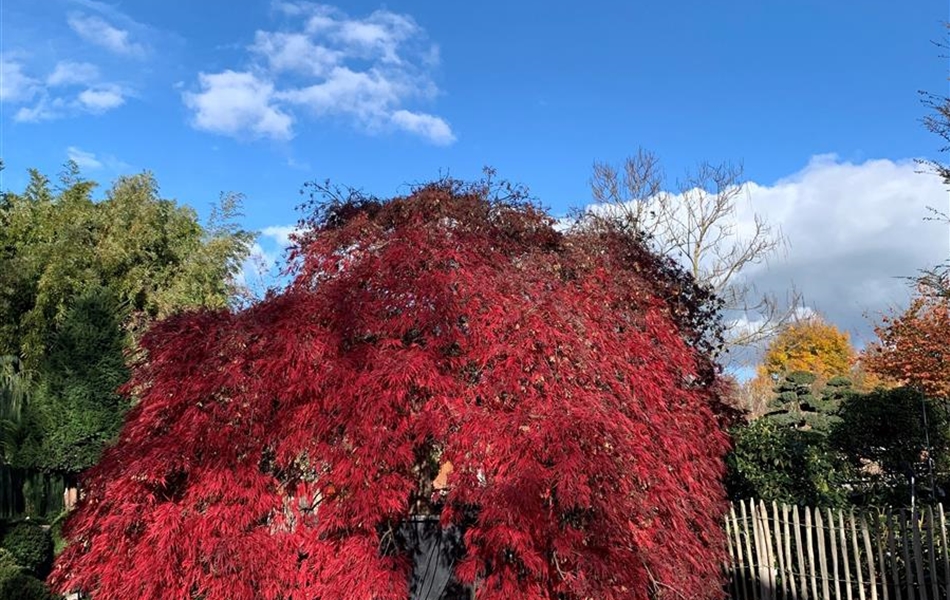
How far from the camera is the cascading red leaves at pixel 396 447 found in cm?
305

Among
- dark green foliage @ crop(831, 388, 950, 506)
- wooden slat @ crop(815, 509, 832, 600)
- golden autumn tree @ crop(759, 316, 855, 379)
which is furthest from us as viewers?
golden autumn tree @ crop(759, 316, 855, 379)

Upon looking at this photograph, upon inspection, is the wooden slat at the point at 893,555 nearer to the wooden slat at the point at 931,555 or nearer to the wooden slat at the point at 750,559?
the wooden slat at the point at 931,555

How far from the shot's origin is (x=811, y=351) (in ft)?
92.1

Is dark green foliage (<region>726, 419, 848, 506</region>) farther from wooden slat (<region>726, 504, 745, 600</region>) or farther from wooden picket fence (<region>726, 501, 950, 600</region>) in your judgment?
wooden slat (<region>726, 504, 745, 600</region>)

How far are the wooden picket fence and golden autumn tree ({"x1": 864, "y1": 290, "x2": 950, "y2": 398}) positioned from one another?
9.25m

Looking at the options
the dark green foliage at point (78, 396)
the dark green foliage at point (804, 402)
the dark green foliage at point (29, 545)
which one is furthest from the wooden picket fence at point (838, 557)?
the dark green foliage at point (78, 396)

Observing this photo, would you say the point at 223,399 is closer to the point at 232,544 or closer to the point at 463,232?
the point at 232,544

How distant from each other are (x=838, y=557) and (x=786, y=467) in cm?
135

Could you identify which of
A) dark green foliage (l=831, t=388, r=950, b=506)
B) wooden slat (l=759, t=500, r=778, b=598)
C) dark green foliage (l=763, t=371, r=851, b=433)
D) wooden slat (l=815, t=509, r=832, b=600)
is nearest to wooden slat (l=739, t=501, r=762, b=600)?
wooden slat (l=759, t=500, r=778, b=598)

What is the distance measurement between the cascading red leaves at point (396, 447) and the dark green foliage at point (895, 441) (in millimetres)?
5447

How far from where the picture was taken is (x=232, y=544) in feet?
9.96

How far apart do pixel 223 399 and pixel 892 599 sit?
450 cm

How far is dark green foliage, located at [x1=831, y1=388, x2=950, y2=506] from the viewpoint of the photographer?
8.18 metres

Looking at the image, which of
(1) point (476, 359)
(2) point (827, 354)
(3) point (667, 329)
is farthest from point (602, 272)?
(2) point (827, 354)
